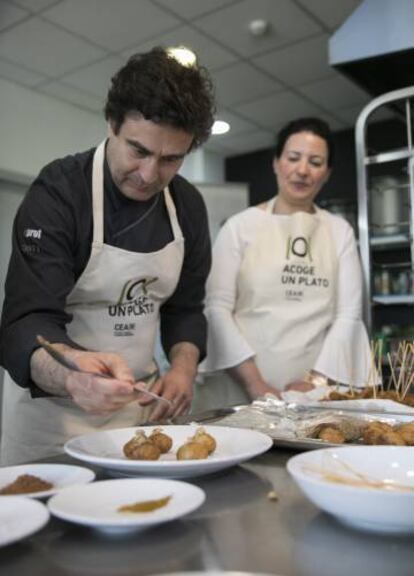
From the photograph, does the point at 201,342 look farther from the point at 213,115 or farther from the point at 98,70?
the point at 98,70

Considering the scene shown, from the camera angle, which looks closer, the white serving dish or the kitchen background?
Answer: the white serving dish

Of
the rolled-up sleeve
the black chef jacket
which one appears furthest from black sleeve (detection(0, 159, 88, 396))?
the rolled-up sleeve

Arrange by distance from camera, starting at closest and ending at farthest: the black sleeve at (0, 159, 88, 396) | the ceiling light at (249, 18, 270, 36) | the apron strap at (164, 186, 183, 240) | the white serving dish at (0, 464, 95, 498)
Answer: the white serving dish at (0, 464, 95, 498)
the black sleeve at (0, 159, 88, 396)
the apron strap at (164, 186, 183, 240)
the ceiling light at (249, 18, 270, 36)

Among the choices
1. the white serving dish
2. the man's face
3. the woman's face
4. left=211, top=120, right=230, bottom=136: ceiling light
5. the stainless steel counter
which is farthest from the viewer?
left=211, top=120, right=230, bottom=136: ceiling light

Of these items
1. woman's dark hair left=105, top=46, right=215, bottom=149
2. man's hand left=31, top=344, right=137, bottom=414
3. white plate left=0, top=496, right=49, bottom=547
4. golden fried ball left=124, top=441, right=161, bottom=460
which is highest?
woman's dark hair left=105, top=46, right=215, bottom=149

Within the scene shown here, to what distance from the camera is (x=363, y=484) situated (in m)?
0.61

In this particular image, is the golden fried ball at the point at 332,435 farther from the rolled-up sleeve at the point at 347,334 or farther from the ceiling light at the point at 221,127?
the ceiling light at the point at 221,127

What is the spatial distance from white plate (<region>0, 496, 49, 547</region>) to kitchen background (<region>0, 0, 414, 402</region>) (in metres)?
1.65

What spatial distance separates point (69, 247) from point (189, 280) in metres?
0.36

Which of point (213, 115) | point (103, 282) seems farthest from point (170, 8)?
point (103, 282)

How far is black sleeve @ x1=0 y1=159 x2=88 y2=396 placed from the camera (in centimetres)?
102

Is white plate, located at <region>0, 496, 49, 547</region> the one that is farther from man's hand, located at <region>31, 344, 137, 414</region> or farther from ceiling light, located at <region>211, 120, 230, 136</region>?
ceiling light, located at <region>211, 120, 230, 136</region>

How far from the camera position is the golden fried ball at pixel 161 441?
81cm

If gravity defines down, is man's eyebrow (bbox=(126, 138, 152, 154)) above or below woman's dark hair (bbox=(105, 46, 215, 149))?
below
